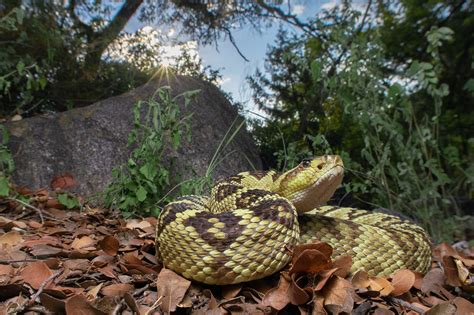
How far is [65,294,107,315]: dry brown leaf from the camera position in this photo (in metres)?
1.91

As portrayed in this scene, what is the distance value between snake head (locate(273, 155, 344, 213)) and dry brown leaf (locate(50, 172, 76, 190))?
117 inches

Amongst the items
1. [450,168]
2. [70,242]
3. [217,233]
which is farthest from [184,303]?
[450,168]

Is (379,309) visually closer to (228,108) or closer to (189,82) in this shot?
(228,108)

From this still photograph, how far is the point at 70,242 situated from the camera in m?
2.93

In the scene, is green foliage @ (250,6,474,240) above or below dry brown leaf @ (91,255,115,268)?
above

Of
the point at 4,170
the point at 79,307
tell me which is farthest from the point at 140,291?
the point at 4,170

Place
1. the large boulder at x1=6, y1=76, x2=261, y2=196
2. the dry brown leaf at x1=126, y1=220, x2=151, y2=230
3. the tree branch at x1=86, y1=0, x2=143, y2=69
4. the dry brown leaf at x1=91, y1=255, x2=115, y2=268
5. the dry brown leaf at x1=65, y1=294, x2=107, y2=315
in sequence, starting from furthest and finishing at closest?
the tree branch at x1=86, y1=0, x2=143, y2=69, the large boulder at x1=6, y1=76, x2=261, y2=196, the dry brown leaf at x1=126, y1=220, x2=151, y2=230, the dry brown leaf at x1=91, y1=255, x2=115, y2=268, the dry brown leaf at x1=65, y1=294, x2=107, y2=315

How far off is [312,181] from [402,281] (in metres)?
0.79

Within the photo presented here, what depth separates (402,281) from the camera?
8.52ft

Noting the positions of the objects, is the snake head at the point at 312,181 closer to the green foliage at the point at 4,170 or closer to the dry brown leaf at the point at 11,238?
the dry brown leaf at the point at 11,238

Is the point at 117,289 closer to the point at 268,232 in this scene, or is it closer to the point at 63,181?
the point at 268,232

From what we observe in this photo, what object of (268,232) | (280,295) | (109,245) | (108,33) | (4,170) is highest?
(108,33)

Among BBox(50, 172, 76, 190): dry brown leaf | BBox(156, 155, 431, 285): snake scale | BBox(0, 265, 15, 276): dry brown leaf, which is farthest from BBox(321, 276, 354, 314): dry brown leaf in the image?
BBox(50, 172, 76, 190): dry brown leaf

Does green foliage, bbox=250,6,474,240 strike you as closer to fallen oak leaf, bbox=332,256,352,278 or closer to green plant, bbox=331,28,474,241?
green plant, bbox=331,28,474,241
